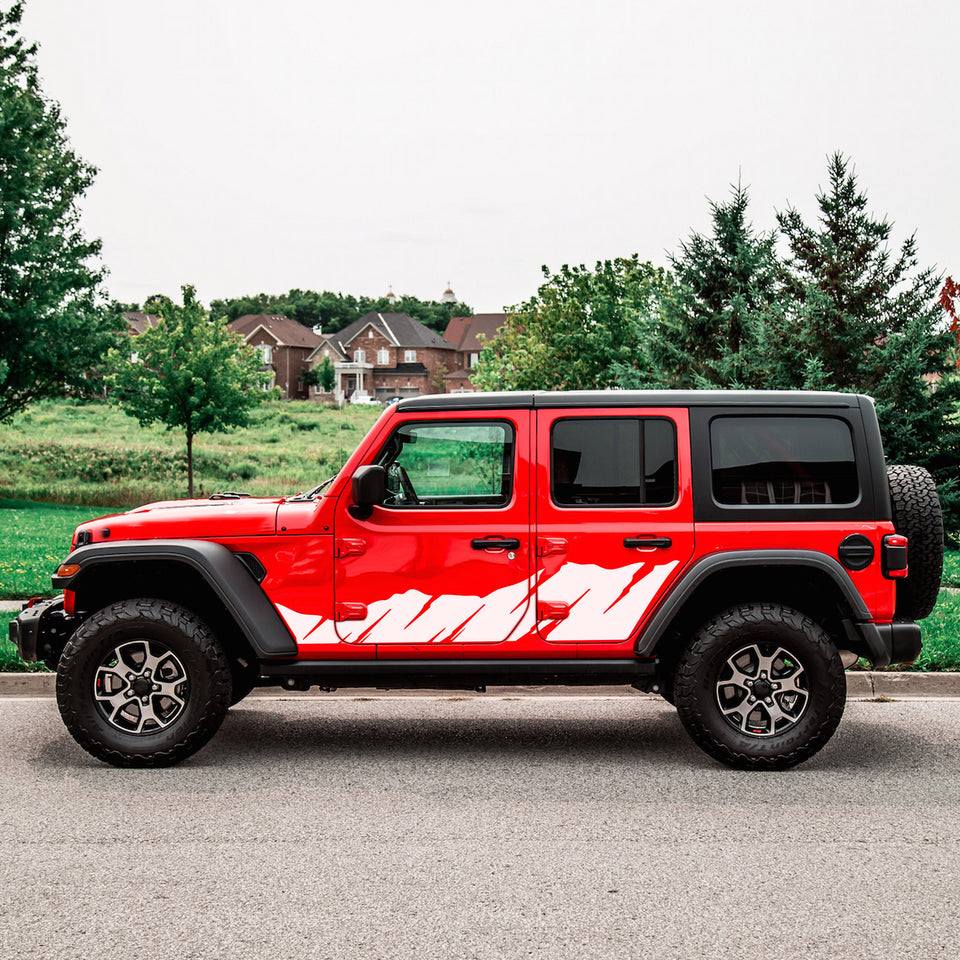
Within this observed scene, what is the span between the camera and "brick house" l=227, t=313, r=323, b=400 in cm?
9825

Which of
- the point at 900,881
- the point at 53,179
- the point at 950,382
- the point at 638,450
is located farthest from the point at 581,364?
the point at 900,881

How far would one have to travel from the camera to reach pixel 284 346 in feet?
324

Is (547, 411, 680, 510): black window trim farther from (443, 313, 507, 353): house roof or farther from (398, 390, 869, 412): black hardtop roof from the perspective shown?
(443, 313, 507, 353): house roof

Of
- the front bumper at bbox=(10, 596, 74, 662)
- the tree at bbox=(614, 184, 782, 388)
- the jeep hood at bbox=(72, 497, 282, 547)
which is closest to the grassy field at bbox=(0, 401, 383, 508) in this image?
the tree at bbox=(614, 184, 782, 388)

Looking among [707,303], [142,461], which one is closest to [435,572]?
[707,303]

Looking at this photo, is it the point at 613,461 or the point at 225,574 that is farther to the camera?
the point at 613,461

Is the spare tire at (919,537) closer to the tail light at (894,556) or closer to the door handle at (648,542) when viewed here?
the tail light at (894,556)

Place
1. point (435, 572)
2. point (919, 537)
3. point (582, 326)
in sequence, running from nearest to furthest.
A: point (435, 572) → point (919, 537) → point (582, 326)

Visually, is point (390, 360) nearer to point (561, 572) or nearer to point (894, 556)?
point (561, 572)

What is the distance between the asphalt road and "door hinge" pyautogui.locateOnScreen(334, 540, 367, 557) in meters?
1.15

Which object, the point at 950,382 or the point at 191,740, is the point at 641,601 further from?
the point at 950,382

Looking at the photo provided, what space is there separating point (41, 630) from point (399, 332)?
9173cm

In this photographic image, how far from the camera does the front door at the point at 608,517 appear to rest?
19.3ft

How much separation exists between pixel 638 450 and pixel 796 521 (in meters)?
0.92
